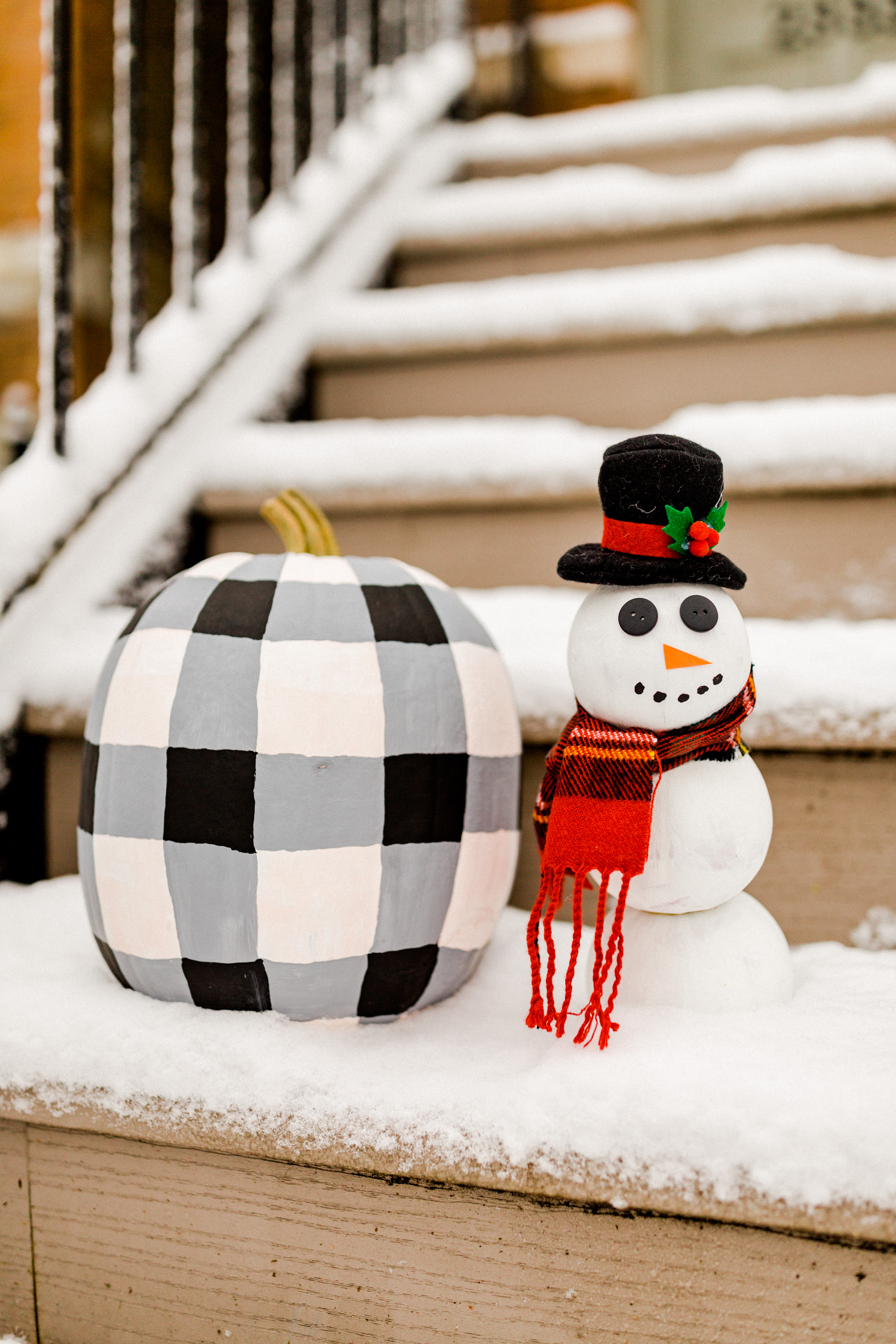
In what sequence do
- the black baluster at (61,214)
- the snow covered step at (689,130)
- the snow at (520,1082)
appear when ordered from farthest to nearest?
the snow covered step at (689,130) → the black baluster at (61,214) → the snow at (520,1082)

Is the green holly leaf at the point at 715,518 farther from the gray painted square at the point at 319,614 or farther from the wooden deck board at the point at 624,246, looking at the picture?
the wooden deck board at the point at 624,246

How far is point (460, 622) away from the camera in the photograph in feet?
2.22

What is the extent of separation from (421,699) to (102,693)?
0.73ft

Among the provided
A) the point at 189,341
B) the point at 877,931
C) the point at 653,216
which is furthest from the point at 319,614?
the point at 653,216

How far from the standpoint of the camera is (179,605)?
25.1 inches

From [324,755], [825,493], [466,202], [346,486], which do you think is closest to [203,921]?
[324,755]

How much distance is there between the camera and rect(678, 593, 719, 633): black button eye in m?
0.56

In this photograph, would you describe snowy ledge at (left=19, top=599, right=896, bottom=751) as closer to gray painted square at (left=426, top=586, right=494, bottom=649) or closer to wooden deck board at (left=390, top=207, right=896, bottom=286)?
gray painted square at (left=426, top=586, right=494, bottom=649)

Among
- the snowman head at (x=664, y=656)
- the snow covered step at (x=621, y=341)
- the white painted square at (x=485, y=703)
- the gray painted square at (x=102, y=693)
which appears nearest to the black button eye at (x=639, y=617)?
the snowman head at (x=664, y=656)

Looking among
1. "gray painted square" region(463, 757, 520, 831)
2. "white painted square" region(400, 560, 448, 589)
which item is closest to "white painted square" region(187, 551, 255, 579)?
"white painted square" region(400, 560, 448, 589)

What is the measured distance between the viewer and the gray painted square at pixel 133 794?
591 millimetres

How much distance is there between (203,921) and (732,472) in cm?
71

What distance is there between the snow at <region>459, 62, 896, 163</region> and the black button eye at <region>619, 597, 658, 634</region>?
4.87 feet

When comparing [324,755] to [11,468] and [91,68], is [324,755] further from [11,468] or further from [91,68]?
[91,68]
